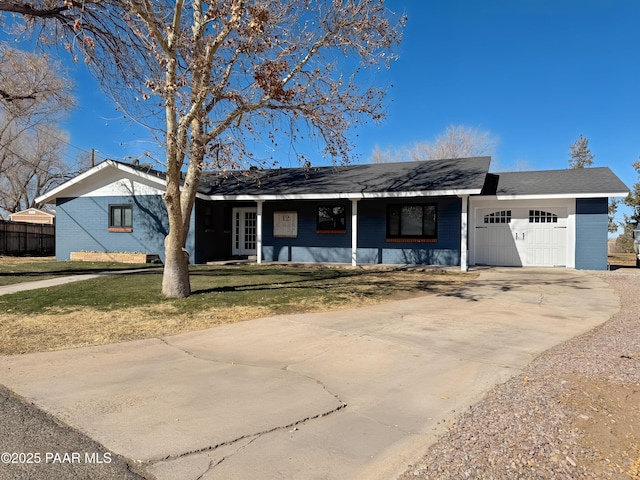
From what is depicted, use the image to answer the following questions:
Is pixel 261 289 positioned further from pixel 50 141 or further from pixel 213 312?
pixel 50 141

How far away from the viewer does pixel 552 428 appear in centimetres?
318

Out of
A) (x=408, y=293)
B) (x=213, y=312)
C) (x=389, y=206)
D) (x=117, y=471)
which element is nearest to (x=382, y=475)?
(x=117, y=471)

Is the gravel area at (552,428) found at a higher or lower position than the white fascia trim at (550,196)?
lower

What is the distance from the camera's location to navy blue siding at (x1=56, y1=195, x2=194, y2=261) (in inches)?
701

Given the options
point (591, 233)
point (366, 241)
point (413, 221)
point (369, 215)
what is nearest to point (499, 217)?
point (591, 233)

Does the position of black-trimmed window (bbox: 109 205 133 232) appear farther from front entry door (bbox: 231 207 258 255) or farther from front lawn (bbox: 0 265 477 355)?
front lawn (bbox: 0 265 477 355)

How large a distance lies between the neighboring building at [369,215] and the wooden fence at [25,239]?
537 centimetres

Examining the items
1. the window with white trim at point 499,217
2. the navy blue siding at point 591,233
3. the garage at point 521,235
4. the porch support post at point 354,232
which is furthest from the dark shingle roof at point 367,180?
the navy blue siding at point 591,233

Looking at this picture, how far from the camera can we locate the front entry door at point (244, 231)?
64.8ft

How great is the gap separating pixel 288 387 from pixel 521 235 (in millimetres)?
14852

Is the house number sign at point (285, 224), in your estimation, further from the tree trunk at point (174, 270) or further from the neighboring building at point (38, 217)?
the neighboring building at point (38, 217)

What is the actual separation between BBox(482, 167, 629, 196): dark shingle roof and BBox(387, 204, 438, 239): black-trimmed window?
230cm

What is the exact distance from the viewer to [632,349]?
537 cm

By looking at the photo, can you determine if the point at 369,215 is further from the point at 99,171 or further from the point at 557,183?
the point at 99,171
